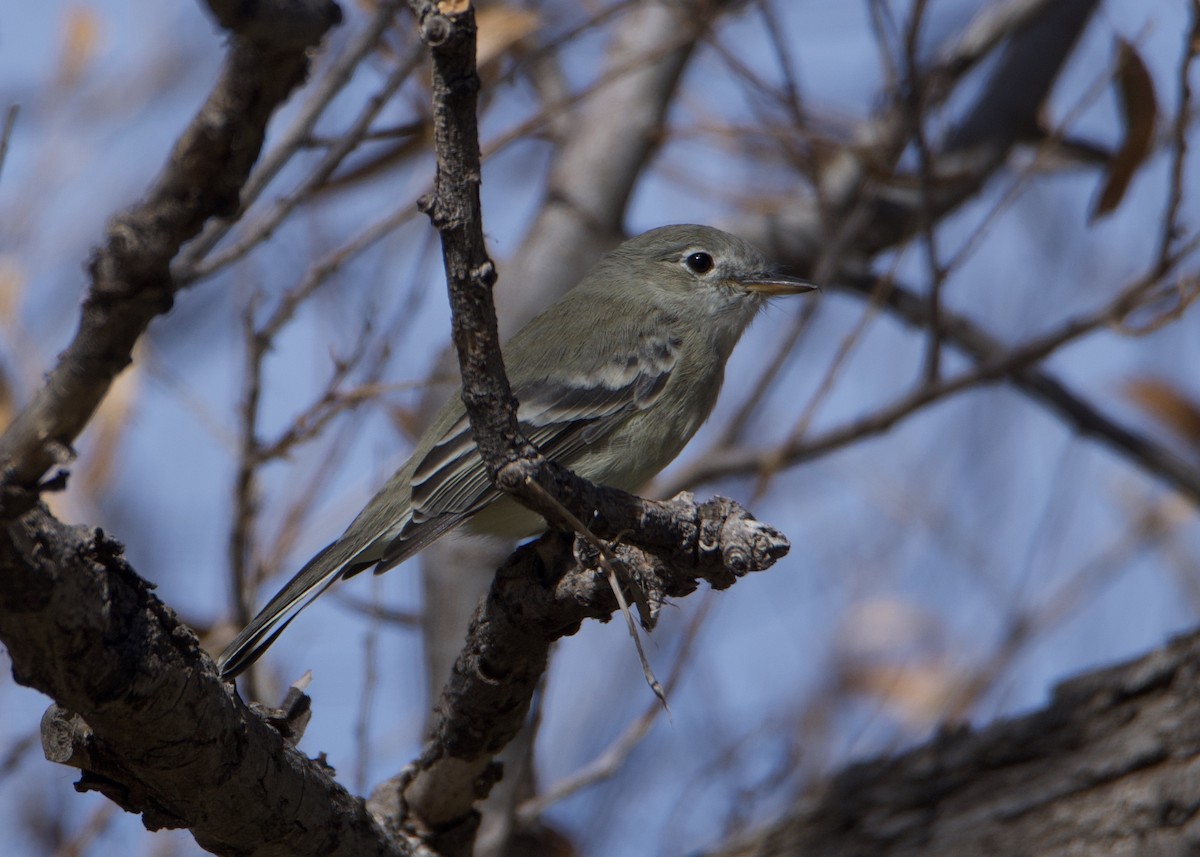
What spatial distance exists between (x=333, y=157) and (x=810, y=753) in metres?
3.96

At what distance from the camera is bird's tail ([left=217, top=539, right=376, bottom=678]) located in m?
3.04

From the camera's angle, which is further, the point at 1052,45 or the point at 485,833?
the point at 1052,45

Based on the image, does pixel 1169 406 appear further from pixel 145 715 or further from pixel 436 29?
pixel 145 715

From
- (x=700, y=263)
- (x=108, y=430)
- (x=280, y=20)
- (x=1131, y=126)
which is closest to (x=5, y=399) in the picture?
(x=108, y=430)

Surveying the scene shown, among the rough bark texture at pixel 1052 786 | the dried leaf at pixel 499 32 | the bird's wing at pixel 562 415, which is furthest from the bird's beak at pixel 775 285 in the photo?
the rough bark texture at pixel 1052 786

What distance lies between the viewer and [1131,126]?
4121 mm

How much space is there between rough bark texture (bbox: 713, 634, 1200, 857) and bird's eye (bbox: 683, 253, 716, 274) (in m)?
1.89

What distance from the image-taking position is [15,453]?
1473mm

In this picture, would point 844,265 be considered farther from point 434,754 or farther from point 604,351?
point 434,754

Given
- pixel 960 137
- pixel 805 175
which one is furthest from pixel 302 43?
pixel 960 137

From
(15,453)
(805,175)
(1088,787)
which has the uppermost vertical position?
(805,175)

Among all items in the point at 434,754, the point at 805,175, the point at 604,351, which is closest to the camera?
the point at 434,754

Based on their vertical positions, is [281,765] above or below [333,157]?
below

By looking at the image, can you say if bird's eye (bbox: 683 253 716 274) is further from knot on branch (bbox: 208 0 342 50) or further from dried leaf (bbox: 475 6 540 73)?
knot on branch (bbox: 208 0 342 50)
